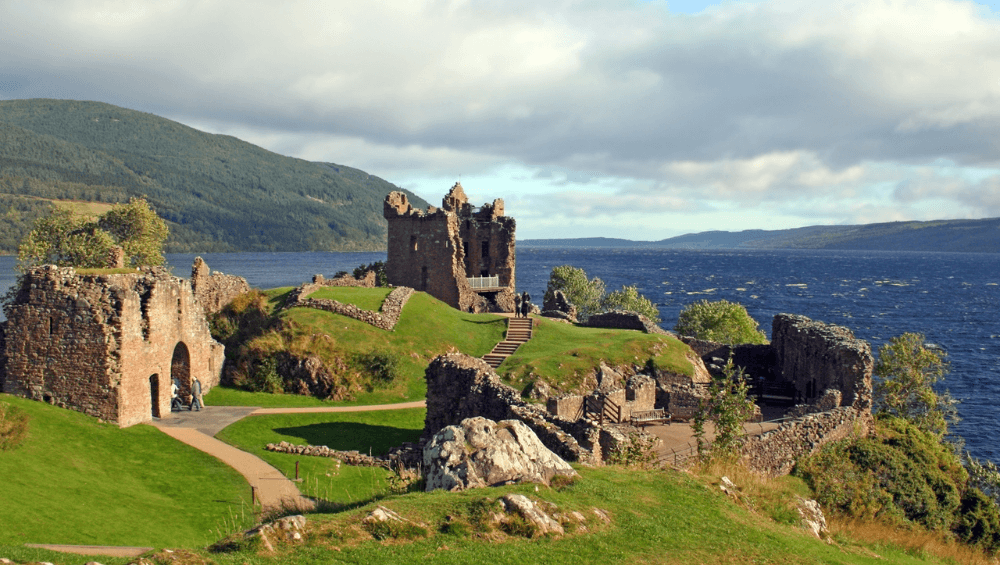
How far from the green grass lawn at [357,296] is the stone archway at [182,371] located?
37.3 feet

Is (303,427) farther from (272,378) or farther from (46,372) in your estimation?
(46,372)

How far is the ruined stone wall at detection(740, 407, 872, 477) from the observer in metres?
25.8

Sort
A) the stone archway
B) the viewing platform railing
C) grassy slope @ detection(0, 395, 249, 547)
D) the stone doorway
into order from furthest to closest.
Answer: the viewing platform railing, the stone archway, the stone doorway, grassy slope @ detection(0, 395, 249, 547)

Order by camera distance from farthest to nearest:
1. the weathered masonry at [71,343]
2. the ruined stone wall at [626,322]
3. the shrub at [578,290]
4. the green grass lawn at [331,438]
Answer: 1. the shrub at [578,290]
2. the ruined stone wall at [626,322]
3. the weathered masonry at [71,343]
4. the green grass lawn at [331,438]

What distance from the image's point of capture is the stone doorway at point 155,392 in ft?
103

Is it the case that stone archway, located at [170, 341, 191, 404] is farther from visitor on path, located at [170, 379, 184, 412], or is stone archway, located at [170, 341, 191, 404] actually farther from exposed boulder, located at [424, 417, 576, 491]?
exposed boulder, located at [424, 417, 576, 491]

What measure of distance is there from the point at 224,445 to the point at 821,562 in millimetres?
21248

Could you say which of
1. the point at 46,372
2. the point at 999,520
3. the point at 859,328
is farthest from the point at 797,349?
the point at 859,328

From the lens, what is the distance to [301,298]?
144 feet

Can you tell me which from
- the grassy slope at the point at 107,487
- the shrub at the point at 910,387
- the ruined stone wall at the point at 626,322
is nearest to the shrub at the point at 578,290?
the ruined stone wall at the point at 626,322

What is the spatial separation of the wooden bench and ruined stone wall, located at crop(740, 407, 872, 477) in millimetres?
6266

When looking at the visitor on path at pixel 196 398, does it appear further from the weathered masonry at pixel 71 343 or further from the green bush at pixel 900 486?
the green bush at pixel 900 486

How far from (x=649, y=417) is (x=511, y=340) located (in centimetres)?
1367

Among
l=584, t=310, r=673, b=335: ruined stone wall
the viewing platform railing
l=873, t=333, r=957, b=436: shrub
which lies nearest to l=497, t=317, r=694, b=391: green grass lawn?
l=584, t=310, r=673, b=335: ruined stone wall
